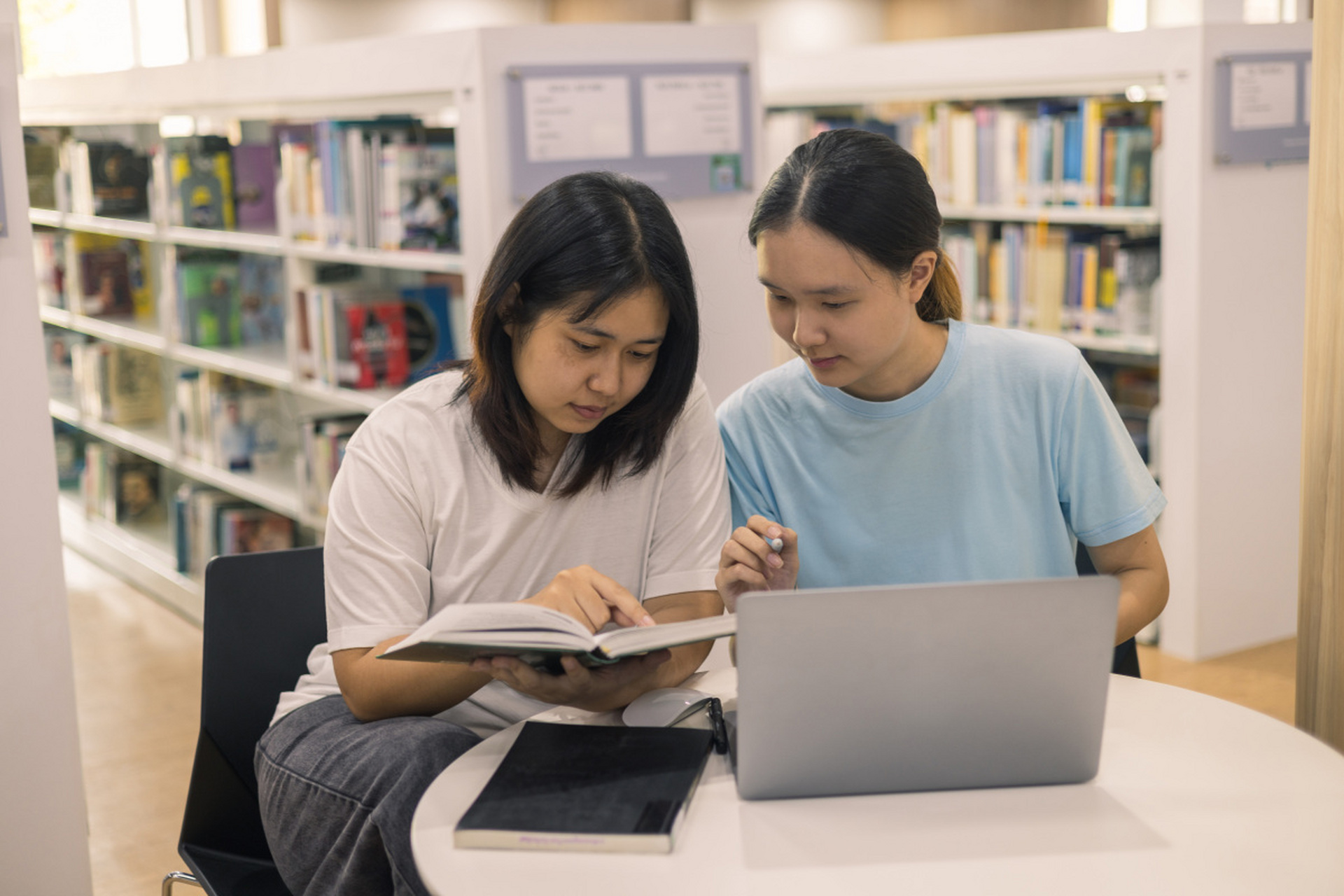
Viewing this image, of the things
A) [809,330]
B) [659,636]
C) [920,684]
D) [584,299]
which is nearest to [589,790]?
[659,636]

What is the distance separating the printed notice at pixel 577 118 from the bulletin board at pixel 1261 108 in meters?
1.62

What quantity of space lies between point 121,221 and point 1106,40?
3347 mm

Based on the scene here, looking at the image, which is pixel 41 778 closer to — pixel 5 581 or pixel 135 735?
Result: pixel 5 581

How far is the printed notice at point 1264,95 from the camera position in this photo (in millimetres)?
3508

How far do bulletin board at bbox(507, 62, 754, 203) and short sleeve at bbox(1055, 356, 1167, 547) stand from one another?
1.37 metres

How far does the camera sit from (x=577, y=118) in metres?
2.96

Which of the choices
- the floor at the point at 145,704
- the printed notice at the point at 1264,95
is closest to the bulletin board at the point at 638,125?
the printed notice at the point at 1264,95

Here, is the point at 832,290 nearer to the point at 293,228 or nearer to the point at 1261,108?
the point at 1261,108

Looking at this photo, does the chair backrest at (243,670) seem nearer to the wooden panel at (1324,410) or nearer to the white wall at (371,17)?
the wooden panel at (1324,410)

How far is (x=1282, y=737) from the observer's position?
1.34 metres

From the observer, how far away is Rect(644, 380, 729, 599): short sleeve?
166 centimetres

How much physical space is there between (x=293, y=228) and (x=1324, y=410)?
9.67ft

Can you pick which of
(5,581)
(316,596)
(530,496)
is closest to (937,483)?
(530,496)

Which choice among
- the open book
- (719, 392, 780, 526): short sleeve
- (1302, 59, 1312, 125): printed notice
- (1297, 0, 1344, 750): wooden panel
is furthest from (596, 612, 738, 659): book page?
(1302, 59, 1312, 125): printed notice
